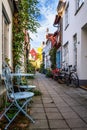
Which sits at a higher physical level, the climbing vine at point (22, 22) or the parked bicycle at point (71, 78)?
the climbing vine at point (22, 22)

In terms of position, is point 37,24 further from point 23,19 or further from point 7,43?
point 7,43

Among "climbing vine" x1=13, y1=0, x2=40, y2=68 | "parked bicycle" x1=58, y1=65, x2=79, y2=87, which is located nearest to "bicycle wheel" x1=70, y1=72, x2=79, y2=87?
"parked bicycle" x1=58, y1=65, x2=79, y2=87

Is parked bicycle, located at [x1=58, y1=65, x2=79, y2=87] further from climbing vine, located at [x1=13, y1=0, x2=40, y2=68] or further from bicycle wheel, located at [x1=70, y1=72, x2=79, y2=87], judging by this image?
climbing vine, located at [x1=13, y1=0, x2=40, y2=68]

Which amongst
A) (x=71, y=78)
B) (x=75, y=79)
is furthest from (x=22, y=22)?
(x=71, y=78)

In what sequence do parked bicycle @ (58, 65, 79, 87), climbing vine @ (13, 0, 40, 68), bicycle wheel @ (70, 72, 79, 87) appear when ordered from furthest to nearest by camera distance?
1. parked bicycle @ (58, 65, 79, 87)
2. bicycle wheel @ (70, 72, 79, 87)
3. climbing vine @ (13, 0, 40, 68)

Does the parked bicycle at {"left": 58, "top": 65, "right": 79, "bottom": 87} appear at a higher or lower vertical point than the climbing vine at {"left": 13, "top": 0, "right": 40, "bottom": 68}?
lower

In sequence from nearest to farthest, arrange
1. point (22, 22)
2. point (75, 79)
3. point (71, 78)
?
point (22, 22) < point (75, 79) < point (71, 78)

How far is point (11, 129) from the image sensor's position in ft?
13.4

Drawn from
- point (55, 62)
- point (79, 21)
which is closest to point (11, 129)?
point (79, 21)

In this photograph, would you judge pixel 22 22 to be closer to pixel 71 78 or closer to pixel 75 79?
pixel 75 79

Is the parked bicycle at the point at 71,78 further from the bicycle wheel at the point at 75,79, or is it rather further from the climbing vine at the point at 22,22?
the climbing vine at the point at 22,22

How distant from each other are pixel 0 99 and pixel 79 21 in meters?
7.31

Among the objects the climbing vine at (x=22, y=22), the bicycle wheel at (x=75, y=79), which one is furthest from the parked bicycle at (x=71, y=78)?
the climbing vine at (x=22, y=22)

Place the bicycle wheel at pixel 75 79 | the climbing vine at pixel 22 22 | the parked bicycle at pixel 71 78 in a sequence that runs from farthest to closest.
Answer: the parked bicycle at pixel 71 78 → the bicycle wheel at pixel 75 79 → the climbing vine at pixel 22 22
